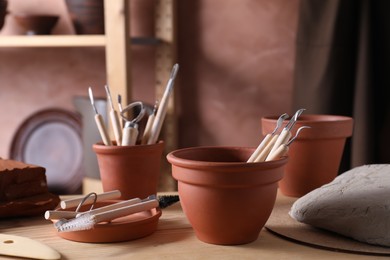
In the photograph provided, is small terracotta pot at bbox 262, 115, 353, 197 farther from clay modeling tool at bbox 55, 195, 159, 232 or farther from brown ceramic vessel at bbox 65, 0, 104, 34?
brown ceramic vessel at bbox 65, 0, 104, 34

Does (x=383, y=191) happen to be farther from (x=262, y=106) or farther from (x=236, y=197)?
(x=262, y=106)

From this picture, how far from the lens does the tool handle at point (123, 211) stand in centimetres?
73

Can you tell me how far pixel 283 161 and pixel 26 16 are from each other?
4.00 ft

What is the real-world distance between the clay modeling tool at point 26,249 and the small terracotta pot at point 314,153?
44 centimetres

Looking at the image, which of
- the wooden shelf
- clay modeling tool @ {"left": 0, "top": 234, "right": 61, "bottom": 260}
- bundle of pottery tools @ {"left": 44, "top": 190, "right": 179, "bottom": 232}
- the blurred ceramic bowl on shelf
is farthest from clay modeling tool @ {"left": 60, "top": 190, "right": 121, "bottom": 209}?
the blurred ceramic bowl on shelf

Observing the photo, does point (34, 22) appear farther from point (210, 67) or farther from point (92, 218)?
point (92, 218)

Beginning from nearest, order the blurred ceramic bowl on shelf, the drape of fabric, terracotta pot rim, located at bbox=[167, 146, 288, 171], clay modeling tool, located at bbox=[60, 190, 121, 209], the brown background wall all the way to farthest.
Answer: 1. terracotta pot rim, located at bbox=[167, 146, 288, 171]
2. clay modeling tool, located at bbox=[60, 190, 121, 209]
3. the drape of fabric
4. the blurred ceramic bowl on shelf
5. the brown background wall

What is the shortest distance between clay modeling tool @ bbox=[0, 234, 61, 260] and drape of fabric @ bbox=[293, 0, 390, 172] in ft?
3.47

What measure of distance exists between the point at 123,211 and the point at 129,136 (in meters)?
0.18

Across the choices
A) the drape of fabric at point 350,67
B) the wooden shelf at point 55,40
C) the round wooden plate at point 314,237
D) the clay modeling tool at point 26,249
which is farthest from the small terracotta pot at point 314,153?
the wooden shelf at point 55,40

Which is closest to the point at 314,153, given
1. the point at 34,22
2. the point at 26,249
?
the point at 26,249

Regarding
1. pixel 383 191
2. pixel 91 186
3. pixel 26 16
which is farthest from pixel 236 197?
pixel 26 16

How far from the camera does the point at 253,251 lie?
0.71 m

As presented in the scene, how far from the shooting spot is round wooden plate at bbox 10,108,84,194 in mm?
1851
